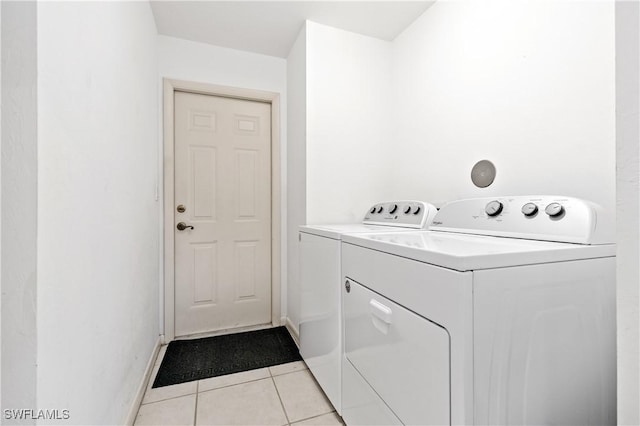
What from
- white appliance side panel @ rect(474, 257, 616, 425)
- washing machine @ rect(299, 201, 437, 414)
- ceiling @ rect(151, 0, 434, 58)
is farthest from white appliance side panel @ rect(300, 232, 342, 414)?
ceiling @ rect(151, 0, 434, 58)

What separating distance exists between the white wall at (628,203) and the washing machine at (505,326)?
19 cm

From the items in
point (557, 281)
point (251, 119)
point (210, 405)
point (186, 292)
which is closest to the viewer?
point (557, 281)

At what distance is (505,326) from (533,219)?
0.47 m

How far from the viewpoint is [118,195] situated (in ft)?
3.92

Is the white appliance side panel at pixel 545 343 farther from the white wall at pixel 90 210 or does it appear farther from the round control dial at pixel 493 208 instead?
the white wall at pixel 90 210

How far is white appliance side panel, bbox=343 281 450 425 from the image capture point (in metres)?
0.71

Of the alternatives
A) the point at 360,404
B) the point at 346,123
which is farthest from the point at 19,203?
the point at 346,123

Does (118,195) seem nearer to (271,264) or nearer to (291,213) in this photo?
(291,213)

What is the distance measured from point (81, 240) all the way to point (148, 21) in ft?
5.39

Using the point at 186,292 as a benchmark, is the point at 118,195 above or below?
above

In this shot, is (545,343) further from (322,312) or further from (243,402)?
(243,402)

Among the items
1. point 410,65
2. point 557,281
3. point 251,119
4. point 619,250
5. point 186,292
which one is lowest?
point 186,292

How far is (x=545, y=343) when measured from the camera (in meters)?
0.70

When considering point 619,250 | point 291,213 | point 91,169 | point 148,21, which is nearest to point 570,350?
point 619,250
